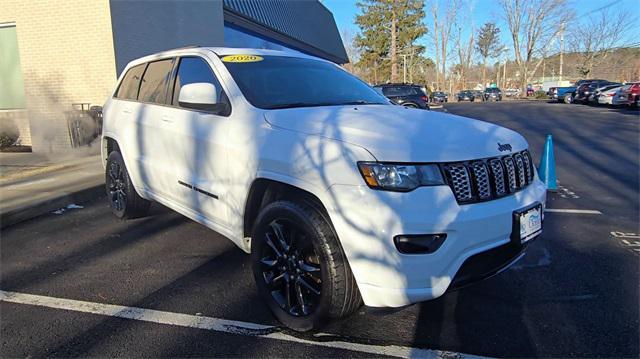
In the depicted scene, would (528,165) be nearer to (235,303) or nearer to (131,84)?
(235,303)

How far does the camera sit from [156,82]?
459 cm

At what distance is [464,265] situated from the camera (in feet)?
8.40

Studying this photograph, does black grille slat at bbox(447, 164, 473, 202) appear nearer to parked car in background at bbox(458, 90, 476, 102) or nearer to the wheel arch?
the wheel arch

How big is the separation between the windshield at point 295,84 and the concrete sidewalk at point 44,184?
361 centimetres

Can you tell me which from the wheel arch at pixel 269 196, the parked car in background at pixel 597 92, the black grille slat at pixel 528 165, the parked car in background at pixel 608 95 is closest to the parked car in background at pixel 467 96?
the parked car in background at pixel 597 92

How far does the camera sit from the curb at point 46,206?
532 centimetres

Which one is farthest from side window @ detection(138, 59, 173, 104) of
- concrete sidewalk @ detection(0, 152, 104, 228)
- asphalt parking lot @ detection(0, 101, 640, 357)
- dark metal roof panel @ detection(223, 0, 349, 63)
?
dark metal roof panel @ detection(223, 0, 349, 63)

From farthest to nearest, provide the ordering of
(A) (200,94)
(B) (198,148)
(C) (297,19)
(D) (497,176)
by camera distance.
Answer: (C) (297,19)
(B) (198,148)
(A) (200,94)
(D) (497,176)

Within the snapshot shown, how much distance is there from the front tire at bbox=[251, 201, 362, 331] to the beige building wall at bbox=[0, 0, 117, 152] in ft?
28.6

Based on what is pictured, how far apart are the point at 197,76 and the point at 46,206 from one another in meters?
3.32

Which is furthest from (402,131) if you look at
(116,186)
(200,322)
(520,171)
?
(116,186)

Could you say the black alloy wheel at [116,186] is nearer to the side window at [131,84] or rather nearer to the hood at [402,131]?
the side window at [131,84]

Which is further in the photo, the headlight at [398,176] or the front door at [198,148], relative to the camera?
the front door at [198,148]

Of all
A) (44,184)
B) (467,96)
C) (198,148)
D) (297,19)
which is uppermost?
(297,19)
